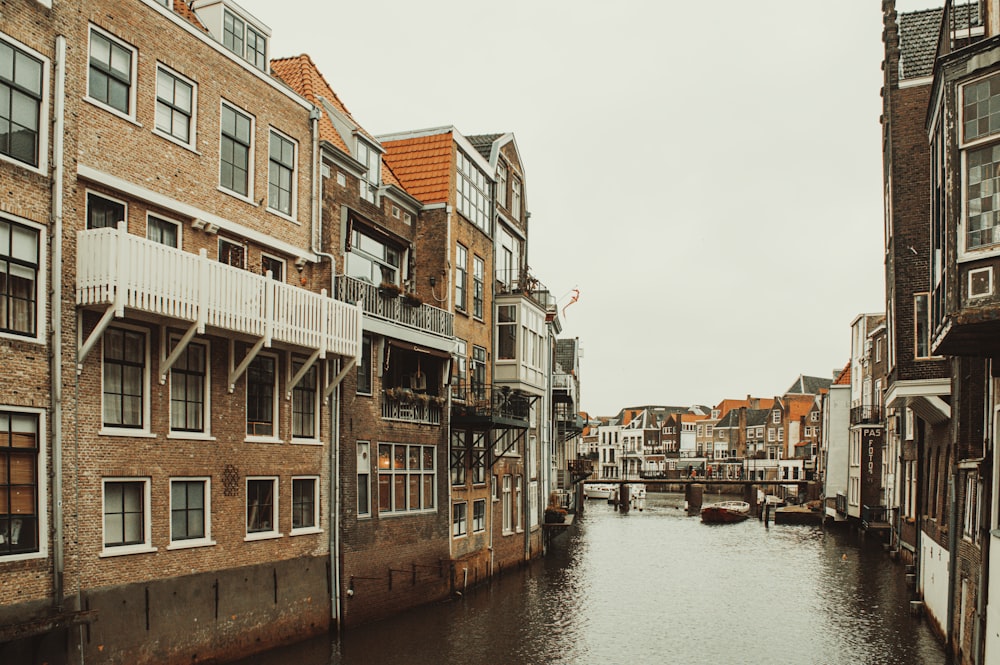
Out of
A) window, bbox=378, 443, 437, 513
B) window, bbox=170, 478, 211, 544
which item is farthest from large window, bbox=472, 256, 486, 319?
window, bbox=170, 478, 211, 544

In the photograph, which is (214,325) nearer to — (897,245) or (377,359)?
(377,359)

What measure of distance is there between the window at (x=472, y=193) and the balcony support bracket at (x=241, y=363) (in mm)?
12660

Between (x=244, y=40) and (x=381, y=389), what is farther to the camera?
(x=381, y=389)

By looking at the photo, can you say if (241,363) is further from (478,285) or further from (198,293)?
(478,285)

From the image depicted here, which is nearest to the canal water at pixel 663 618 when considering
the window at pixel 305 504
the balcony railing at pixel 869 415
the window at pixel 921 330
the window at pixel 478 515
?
the window at pixel 478 515

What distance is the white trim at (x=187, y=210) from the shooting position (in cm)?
1634

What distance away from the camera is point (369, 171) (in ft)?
86.0

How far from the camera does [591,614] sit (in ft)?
Result: 92.6

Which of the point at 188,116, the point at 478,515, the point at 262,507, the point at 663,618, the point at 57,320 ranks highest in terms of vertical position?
the point at 188,116

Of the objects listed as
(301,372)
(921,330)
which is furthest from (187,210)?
(921,330)

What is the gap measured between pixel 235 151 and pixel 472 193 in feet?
42.3

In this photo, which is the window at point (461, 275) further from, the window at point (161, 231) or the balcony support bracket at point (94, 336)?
the balcony support bracket at point (94, 336)

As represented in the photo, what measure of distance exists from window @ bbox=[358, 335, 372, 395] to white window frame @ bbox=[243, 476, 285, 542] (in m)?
4.17

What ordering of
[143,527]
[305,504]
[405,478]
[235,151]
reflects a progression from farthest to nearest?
[405,478], [305,504], [235,151], [143,527]
